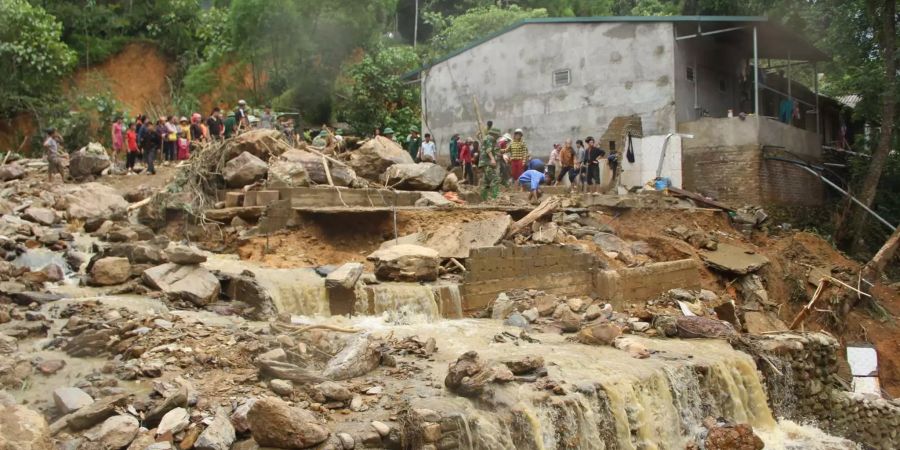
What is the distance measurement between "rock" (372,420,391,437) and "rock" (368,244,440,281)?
5.31 m

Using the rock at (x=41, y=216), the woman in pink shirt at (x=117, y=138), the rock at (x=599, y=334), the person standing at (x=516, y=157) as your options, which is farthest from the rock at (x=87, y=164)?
the rock at (x=599, y=334)

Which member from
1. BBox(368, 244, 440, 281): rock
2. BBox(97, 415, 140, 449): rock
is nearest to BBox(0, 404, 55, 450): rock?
BBox(97, 415, 140, 449): rock

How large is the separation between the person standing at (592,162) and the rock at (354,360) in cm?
1054

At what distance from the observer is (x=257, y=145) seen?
15195mm

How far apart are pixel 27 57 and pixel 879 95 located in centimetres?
2370

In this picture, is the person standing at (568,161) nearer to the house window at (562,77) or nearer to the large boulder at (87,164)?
the house window at (562,77)

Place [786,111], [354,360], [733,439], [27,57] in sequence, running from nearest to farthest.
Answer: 1. [354,360]
2. [733,439]
3. [786,111]
4. [27,57]

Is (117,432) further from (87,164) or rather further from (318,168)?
(87,164)

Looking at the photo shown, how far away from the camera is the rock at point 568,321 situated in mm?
10492

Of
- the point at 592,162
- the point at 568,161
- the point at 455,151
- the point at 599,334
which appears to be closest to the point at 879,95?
the point at 592,162

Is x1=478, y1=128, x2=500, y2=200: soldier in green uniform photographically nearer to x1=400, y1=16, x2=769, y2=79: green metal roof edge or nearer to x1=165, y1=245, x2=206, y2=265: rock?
x1=400, y1=16, x2=769, y2=79: green metal roof edge

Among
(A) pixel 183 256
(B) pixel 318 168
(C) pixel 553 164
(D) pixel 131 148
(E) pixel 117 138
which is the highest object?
(E) pixel 117 138

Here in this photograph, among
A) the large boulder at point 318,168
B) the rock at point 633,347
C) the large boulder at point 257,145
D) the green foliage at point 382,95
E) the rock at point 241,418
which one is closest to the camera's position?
the rock at point 241,418

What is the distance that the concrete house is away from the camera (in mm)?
17922
